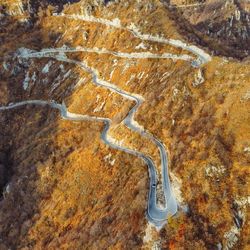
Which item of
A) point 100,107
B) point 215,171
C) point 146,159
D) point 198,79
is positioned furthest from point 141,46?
point 215,171

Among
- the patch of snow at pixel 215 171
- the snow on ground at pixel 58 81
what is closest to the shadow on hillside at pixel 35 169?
the snow on ground at pixel 58 81

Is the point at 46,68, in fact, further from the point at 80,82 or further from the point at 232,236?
the point at 232,236

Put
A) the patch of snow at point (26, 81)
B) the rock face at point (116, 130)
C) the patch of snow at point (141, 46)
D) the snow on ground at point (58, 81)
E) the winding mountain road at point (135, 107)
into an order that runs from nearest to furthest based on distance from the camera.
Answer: the rock face at point (116, 130) < the winding mountain road at point (135, 107) < the patch of snow at point (141, 46) < the snow on ground at point (58, 81) < the patch of snow at point (26, 81)

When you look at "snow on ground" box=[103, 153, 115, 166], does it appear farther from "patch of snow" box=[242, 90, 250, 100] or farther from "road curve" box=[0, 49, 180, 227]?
"patch of snow" box=[242, 90, 250, 100]

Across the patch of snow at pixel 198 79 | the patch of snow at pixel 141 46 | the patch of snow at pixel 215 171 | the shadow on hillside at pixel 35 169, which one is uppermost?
the patch of snow at pixel 198 79

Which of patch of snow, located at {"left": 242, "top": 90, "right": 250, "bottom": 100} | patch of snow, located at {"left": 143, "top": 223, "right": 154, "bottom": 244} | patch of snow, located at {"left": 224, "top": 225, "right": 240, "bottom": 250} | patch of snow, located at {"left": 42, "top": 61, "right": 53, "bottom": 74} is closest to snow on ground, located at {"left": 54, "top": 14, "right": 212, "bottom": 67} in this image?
patch of snow, located at {"left": 242, "top": 90, "right": 250, "bottom": 100}

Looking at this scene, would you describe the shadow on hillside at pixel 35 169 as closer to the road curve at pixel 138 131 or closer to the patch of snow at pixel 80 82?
the road curve at pixel 138 131

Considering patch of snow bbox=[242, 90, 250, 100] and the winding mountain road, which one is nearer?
the winding mountain road

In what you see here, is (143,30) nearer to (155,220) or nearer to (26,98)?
(26,98)

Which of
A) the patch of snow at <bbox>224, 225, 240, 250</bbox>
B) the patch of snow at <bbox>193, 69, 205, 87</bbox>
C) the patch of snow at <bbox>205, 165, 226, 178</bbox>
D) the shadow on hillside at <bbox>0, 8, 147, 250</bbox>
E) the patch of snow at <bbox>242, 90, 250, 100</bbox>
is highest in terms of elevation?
the patch of snow at <bbox>242, 90, 250, 100</bbox>
